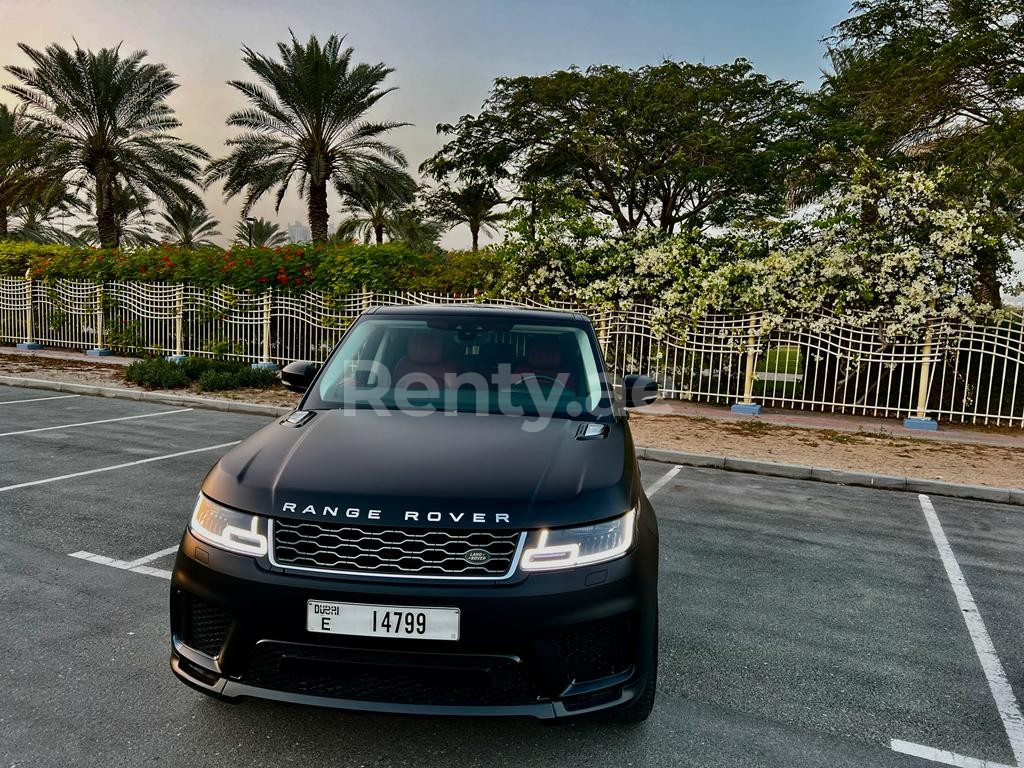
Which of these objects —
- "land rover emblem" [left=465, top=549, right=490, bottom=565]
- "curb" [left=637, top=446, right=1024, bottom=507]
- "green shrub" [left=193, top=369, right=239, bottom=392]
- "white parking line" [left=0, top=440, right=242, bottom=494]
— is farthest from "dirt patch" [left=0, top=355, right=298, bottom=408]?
"land rover emblem" [left=465, top=549, right=490, bottom=565]

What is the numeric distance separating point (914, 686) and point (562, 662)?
6.49ft

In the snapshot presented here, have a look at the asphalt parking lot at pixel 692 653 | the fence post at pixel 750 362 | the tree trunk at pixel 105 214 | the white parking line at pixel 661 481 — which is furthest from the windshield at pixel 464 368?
the tree trunk at pixel 105 214

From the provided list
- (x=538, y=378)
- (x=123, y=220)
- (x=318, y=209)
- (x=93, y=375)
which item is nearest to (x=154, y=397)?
(x=93, y=375)

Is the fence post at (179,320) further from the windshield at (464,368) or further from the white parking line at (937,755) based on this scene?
the white parking line at (937,755)

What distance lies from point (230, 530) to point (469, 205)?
3116cm

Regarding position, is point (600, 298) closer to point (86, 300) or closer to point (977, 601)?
point (977, 601)

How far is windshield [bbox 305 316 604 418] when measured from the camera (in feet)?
11.6

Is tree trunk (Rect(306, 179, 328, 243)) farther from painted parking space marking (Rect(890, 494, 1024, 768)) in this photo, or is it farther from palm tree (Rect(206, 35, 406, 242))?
painted parking space marking (Rect(890, 494, 1024, 768))

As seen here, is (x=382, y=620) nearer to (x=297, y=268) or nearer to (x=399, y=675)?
(x=399, y=675)

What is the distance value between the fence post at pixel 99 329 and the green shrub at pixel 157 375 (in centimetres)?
534

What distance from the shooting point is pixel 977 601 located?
14.3 ft

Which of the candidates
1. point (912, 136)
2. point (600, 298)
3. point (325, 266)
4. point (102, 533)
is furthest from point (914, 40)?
point (102, 533)

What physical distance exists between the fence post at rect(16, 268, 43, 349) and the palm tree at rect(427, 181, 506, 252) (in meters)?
15.7

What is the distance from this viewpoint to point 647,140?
82.2ft
